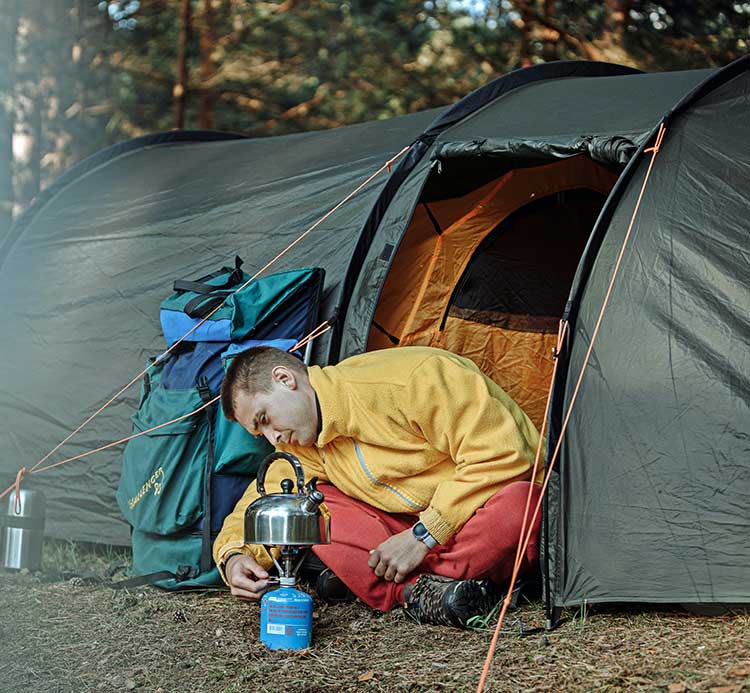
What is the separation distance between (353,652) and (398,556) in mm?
379

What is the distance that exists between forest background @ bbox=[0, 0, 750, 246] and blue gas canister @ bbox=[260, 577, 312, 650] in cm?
824

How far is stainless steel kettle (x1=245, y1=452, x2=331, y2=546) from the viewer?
321 cm

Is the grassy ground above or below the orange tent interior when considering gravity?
below

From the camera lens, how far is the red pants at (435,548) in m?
3.50

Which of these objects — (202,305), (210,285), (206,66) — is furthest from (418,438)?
(206,66)

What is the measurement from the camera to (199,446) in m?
4.16

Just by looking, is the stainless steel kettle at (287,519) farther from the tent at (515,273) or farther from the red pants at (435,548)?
the tent at (515,273)

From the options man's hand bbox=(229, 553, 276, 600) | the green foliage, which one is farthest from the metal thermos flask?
the green foliage

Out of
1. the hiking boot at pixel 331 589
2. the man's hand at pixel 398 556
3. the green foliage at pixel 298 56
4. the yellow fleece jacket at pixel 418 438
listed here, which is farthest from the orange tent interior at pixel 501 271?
the green foliage at pixel 298 56

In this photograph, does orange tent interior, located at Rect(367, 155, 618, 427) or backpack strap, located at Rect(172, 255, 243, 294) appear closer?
backpack strap, located at Rect(172, 255, 243, 294)

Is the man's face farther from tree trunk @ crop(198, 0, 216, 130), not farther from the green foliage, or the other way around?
tree trunk @ crop(198, 0, 216, 130)

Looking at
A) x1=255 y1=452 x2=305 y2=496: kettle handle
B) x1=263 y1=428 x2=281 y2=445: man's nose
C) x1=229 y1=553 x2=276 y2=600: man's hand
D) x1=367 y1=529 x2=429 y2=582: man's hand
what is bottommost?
x1=229 y1=553 x2=276 y2=600: man's hand

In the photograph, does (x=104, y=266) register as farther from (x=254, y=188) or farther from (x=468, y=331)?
(x=468, y=331)

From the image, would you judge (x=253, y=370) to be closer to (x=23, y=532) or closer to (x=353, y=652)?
(x=353, y=652)
